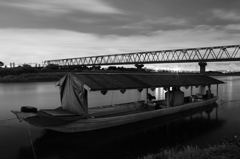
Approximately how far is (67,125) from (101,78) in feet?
13.7

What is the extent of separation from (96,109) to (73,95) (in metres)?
3.16

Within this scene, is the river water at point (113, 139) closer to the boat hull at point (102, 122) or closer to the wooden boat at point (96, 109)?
the boat hull at point (102, 122)

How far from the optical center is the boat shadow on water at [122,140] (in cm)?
923

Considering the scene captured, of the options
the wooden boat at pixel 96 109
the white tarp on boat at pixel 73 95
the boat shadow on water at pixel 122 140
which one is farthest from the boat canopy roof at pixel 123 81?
the boat shadow on water at pixel 122 140

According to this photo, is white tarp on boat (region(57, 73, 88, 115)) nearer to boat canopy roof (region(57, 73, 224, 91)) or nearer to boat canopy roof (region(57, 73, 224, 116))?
boat canopy roof (region(57, 73, 224, 116))

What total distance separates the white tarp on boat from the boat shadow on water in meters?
1.73

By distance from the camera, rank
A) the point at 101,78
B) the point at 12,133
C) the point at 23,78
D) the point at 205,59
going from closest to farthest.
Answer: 1. the point at 12,133
2. the point at 101,78
3. the point at 23,78
4. the point at 205,59

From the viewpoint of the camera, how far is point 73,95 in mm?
11969

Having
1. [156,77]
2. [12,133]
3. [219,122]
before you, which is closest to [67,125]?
[12,133]

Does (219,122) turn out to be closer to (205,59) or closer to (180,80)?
(180,80)

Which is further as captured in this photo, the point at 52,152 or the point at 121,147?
the point at 121,147

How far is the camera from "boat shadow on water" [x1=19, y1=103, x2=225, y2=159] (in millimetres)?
9227

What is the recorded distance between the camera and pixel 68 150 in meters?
9.45

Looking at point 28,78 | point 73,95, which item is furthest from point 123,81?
point 28,78
